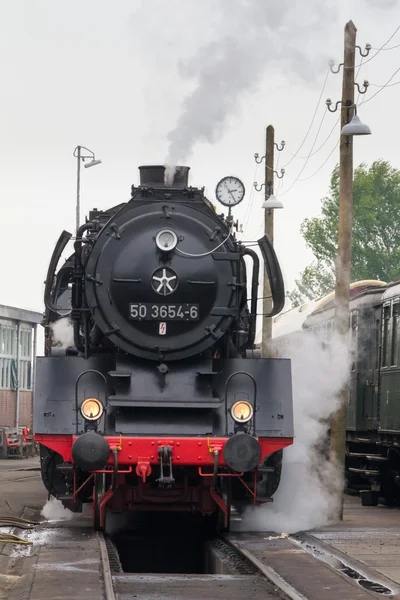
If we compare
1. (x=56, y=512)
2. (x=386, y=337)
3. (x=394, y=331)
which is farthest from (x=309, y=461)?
(x=56, y=512)

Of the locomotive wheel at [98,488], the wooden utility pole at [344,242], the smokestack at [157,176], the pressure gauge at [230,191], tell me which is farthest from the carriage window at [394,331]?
the locomotive wheel at [98,488]

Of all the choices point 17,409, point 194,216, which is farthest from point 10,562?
point 17,409

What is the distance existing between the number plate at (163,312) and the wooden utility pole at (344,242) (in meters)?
3.55

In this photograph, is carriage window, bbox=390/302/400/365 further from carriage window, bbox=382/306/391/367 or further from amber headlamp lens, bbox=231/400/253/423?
amber headlamp lens, bbox=231/400/253/423

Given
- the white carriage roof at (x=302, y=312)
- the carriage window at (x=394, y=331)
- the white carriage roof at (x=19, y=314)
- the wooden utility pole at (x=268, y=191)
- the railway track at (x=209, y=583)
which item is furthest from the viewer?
the white carriage roof at (x=19, y=314)

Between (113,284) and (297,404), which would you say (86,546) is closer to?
(113,284)

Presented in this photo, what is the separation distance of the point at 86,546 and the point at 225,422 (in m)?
1.72

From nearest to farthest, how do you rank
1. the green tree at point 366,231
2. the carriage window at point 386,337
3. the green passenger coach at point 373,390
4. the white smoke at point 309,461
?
the white smoke at point 309,461 < the green passenger coach at point 373,390 < the carriage window at point 386,337 < the green tree at point 366,231

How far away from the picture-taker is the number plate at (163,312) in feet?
39.0

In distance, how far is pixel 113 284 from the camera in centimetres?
1190

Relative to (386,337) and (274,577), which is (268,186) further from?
(274,577)

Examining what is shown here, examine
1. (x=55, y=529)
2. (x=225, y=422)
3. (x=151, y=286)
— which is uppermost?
(x=151, y=286)

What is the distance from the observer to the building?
1393 inches

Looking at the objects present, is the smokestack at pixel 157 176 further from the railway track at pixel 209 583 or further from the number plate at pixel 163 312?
the railway track at pixel 209 583
